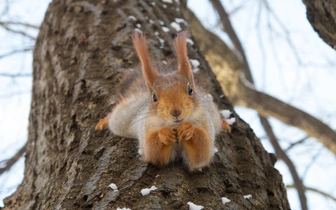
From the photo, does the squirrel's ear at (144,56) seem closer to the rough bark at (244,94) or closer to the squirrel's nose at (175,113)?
the squirrel's nose at (175,113)

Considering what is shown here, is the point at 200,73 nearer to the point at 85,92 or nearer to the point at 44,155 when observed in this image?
the point at 85,92

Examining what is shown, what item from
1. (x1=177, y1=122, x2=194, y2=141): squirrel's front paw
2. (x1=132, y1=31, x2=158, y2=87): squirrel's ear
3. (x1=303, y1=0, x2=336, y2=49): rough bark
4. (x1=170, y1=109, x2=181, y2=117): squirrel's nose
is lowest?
(x1=177, y1=122, x2=194, y2=141): squirrel's front paw

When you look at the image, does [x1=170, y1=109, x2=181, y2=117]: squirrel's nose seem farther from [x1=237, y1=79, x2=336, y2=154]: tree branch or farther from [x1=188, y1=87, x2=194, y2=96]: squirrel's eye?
[x1=237, y1=79, x2=336, y2=154]: tree branch

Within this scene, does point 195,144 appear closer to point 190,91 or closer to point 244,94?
point 190,91

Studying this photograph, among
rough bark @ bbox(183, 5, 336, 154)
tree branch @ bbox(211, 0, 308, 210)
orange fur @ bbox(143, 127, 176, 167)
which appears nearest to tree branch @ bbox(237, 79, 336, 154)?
rough bark @ bbox(183, 5, 336, 154)

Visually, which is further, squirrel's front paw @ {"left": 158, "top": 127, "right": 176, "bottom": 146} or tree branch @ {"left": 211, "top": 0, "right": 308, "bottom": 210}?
tree branch @ {"left": 211, "top": 0, "right": 308, "bottom": 210}

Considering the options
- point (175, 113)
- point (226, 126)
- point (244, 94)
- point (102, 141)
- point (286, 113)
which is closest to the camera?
point (175, 113)

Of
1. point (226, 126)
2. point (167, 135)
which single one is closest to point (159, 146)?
point (167, 135)
